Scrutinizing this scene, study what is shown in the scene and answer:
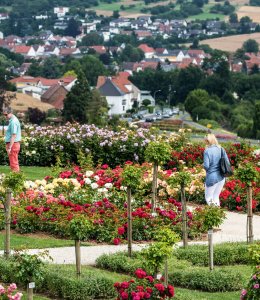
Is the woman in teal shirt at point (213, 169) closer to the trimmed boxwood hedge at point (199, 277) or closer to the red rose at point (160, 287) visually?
the trimmed boxwood hedge at point (199, 277)

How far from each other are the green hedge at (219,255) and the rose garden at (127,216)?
11 mm

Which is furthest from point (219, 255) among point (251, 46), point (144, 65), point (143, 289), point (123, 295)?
point (251, 46)

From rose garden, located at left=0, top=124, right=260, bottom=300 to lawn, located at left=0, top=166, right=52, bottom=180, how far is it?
0.32 metres

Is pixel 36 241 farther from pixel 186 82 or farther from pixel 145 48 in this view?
pixel 145 48

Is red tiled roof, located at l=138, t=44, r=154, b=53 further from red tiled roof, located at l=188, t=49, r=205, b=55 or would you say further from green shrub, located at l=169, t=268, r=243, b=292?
green shrub, located at l=169, t=268, r=243, b=292

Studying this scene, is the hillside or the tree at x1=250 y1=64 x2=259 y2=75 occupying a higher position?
the hillside

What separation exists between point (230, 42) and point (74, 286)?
168048mm

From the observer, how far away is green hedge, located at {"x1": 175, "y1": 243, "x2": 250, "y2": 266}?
1298 cm

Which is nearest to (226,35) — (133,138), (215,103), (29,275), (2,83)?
(215,103)

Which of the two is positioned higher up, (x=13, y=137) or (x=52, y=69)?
(x=13, y=137)

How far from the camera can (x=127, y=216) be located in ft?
46.6

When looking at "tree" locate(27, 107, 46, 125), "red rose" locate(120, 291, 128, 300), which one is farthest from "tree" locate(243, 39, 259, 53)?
"red rose" locate(120, 291, 128, 300)

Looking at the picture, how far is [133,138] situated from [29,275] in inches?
467

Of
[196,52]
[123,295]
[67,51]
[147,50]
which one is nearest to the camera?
[123,295]
